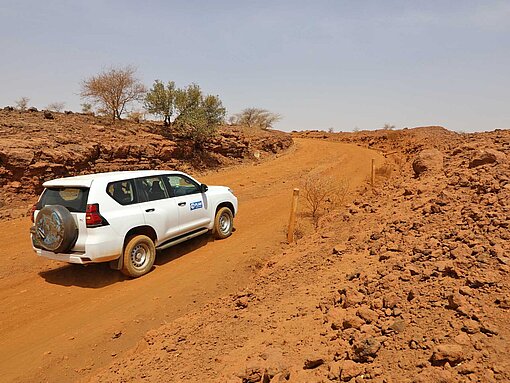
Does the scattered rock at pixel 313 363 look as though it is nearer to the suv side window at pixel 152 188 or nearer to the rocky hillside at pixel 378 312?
the rocky hillside at pixel 378 312

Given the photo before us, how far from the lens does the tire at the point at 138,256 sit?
5.64 metres

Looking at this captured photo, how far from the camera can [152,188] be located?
20.7 ft

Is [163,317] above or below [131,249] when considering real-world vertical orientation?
below

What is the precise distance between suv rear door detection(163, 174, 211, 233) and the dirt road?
1.96ft

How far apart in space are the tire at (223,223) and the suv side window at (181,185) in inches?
32.6

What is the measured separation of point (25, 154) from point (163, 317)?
8.16 meters

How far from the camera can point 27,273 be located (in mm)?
6051

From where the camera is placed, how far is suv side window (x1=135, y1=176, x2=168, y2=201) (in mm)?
6129

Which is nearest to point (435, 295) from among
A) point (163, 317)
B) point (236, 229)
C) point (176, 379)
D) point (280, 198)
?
point (176, 379)

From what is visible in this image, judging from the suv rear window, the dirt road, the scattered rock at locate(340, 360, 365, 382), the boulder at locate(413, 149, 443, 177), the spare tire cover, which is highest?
the boulder at locate(413, 149, 443, 177)

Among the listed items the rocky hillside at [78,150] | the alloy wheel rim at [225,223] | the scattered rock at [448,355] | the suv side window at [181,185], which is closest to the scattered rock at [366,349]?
the scattered rock at [448,355]

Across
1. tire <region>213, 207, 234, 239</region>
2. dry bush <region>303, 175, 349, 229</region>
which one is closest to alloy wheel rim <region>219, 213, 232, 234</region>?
tire <region>213, 207, 234, 239</region>

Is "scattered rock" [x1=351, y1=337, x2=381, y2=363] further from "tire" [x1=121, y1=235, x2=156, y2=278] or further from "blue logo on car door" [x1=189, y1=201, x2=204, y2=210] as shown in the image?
"blue logo on car door" [x1=189, y1=201, x2=204, y2=210]

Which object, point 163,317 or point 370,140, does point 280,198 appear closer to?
point 163,317
